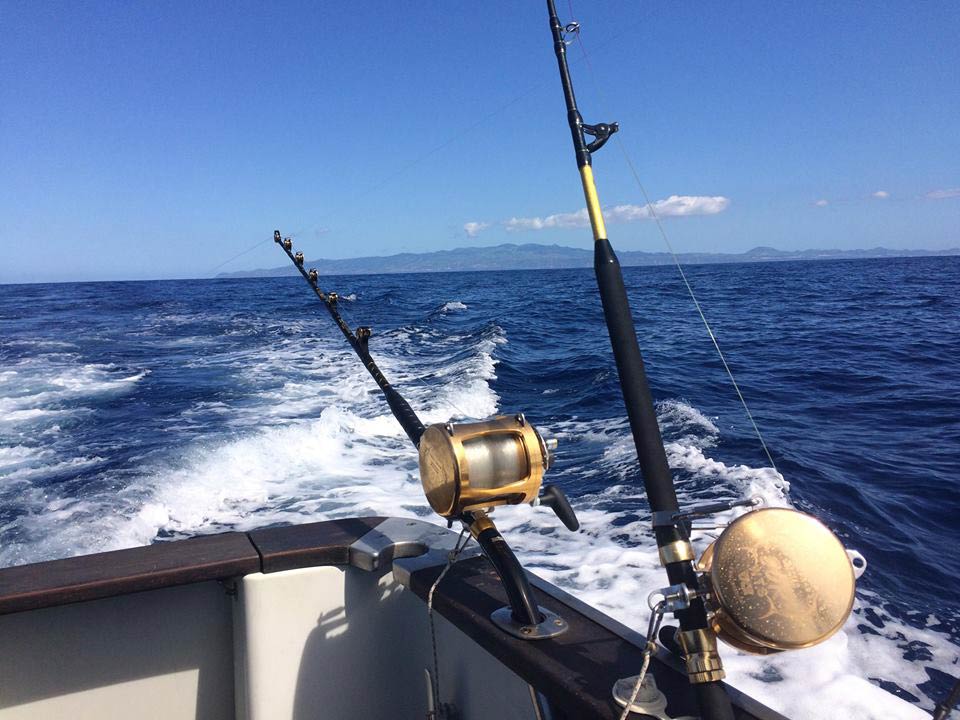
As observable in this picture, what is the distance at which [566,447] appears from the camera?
16.5 ft

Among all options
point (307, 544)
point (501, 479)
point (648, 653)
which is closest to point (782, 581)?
point (648, 653)

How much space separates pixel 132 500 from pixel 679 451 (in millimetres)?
3504

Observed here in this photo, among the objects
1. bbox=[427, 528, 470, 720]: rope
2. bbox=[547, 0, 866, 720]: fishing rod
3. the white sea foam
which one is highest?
bbox=[547, 0, 866, 720]: fishing rod

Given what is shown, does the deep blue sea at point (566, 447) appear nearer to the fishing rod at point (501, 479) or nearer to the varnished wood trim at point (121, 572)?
the fishing rod at point (501, 479)

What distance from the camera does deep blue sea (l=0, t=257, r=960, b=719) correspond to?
2.71 metres

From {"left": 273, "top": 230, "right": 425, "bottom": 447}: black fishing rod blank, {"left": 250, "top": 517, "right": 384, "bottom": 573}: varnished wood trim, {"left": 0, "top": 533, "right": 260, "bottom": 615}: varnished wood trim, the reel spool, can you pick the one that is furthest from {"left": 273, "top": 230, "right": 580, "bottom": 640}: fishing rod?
{"left": 0, "top": 533, "right": 260, "bottom": 615}: varnished wood trim

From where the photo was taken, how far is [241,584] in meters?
1.42

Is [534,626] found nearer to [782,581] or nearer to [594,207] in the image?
[782,581]

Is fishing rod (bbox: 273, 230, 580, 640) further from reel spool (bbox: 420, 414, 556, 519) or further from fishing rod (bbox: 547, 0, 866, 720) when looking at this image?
fishing rod (bbox: 547, 0, 866, 720)

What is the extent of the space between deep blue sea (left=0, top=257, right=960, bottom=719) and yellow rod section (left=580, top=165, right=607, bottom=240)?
1.47 metres

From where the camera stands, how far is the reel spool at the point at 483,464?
1064 millimetres

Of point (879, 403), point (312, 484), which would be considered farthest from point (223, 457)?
point (879, 403)

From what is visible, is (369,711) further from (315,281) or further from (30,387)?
(30,387)

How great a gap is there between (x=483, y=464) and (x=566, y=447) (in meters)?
4.05
